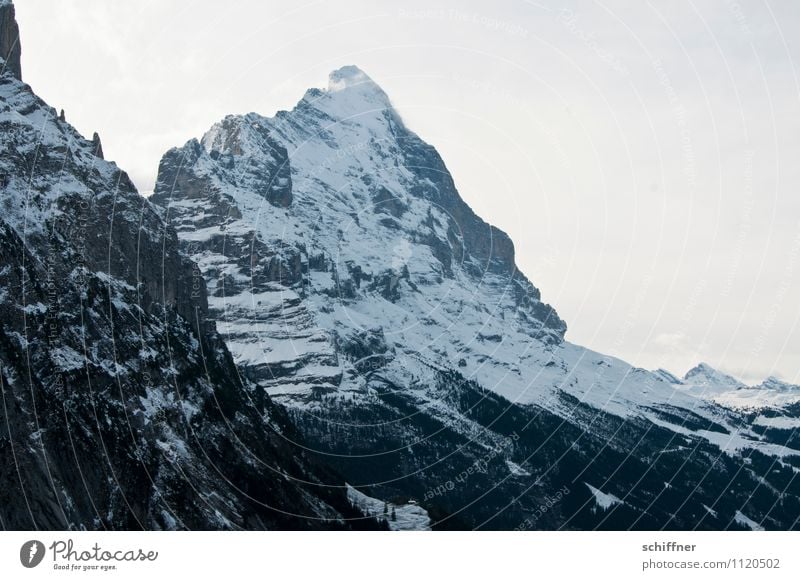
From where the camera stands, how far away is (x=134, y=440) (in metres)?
199

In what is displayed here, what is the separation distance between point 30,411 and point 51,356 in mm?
16423

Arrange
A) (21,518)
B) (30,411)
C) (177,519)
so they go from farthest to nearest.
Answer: (177,519)
(30,411)
(21,518)

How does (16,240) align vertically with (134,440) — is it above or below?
above

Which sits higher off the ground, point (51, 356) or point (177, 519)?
point (51, 356)

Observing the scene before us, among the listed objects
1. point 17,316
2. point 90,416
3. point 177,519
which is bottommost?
point 177,519

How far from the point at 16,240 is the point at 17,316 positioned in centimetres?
1410

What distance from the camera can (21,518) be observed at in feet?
508
